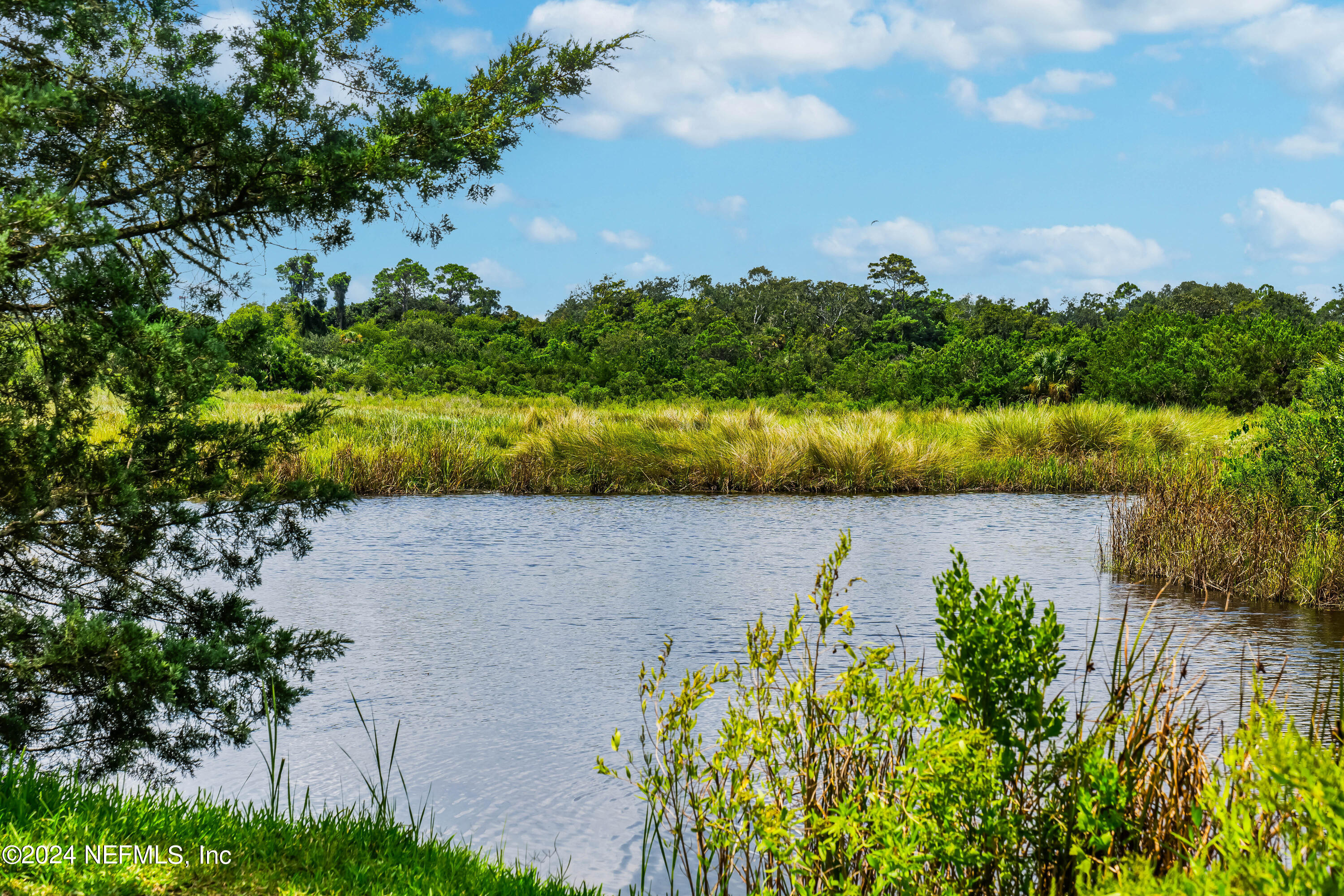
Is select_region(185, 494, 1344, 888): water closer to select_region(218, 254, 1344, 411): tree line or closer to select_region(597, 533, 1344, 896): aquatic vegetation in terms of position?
select_region(597, 533, 1344, 896): aquatic vegetation

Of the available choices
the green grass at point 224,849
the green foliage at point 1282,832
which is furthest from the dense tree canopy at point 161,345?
the green foliage at point 1282,832

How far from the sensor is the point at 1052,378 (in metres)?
36.2

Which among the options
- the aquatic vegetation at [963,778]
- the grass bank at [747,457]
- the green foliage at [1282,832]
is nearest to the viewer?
the green foliage at [1282,832]

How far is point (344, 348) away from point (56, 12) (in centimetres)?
4409

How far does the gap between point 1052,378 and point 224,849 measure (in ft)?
120

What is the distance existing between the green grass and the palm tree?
115 feet

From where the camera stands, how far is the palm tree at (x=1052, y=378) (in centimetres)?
3562

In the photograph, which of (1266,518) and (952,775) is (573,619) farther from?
(1266,518)

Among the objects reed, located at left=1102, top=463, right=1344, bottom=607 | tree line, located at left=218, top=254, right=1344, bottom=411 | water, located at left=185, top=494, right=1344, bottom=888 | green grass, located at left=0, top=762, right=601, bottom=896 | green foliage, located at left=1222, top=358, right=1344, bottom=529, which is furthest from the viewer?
tree line, located at left=218, top=254, right=1344, bottom=411

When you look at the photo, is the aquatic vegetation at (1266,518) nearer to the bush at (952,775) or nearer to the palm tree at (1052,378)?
the bush at (952,775)

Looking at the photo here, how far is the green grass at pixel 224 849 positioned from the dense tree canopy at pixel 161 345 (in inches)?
18.2

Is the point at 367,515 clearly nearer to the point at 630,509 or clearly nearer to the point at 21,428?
the point at 630,509

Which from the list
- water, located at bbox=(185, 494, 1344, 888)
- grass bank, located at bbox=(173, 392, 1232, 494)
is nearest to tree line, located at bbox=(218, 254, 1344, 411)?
grass bank, located at bbox=(173, 392, 1232, 494)

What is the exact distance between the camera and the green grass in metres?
2.62
